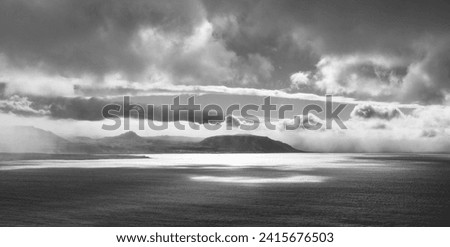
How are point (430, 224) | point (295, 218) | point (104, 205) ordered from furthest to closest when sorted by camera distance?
1. point (104, 205)
2. point (295, 218)
3. point (430, 224)

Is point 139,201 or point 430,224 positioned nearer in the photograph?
point 430,224
